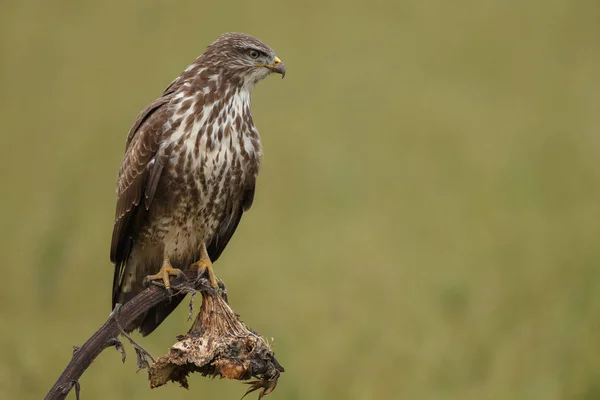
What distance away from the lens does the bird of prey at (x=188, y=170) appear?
3.55m

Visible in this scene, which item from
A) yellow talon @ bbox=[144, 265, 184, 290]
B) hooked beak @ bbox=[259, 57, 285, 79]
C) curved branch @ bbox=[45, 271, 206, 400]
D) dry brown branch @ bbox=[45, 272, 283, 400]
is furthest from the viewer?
hooked beak @ bbox=[259, 57, 285, 79]

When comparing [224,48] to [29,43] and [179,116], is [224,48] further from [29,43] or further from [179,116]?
[29,43]

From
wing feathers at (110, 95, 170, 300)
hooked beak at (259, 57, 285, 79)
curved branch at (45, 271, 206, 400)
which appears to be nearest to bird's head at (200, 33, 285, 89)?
hooked beak at (259, 57, 285, 79)

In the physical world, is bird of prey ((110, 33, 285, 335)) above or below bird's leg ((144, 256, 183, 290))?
above

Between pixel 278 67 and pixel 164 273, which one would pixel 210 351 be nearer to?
pixel 164 273

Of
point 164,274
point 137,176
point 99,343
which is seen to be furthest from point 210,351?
point 137,176

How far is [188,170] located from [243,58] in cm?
55

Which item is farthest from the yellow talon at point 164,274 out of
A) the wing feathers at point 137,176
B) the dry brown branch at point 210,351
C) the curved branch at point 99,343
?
the dry brown branch at point 210,351

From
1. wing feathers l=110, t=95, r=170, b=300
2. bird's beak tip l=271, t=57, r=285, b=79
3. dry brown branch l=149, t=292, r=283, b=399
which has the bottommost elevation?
dry brown branch l=149, t=292, r=283, b=399

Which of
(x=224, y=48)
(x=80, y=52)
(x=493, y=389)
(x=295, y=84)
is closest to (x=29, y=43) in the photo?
(x=80, y=52)

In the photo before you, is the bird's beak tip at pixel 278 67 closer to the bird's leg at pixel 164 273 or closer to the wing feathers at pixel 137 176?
the wing feathers at pixel 137 176

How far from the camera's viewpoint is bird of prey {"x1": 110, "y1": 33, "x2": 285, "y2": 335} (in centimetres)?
355

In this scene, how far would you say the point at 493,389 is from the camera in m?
6.02

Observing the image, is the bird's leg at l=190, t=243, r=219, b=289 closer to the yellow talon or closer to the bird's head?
the yellow talon
